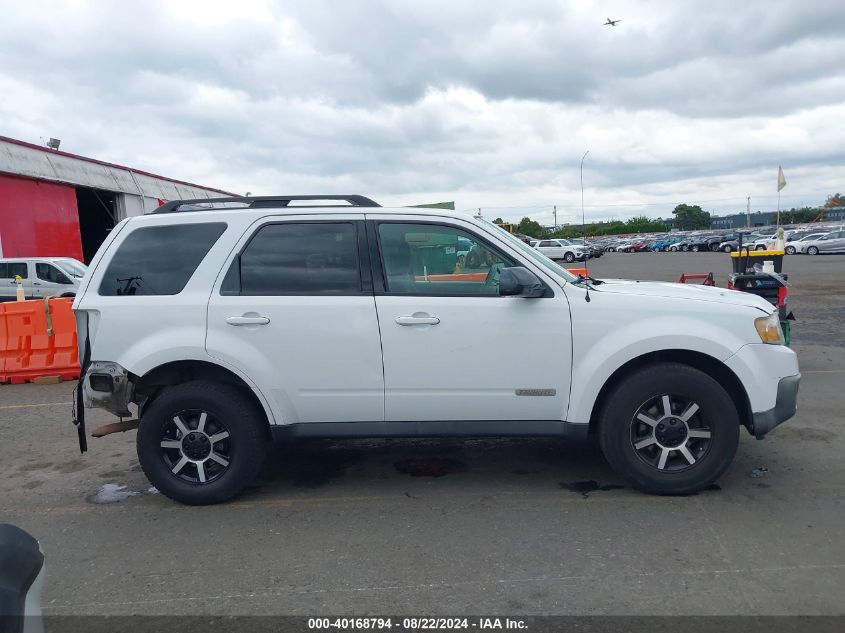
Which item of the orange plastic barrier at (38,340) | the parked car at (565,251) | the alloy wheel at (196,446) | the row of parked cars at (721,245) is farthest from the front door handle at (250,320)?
the parked car at (565,251)

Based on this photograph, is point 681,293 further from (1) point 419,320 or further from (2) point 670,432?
(1) point 419,320

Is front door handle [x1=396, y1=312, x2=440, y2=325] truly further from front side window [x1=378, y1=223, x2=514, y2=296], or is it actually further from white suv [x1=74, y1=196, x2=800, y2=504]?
front side window [x1=378, y1=223, x2=514, y2=296]

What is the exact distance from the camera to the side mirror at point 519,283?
14.1 ft

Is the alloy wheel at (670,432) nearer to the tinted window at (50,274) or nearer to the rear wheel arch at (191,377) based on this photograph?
the rear wheel arch at (191,377)

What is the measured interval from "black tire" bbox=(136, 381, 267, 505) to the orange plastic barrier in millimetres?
5626

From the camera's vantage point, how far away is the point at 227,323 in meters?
4.52

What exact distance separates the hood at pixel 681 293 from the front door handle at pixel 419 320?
43.9 inches

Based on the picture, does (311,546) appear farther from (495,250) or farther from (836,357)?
(836,357)

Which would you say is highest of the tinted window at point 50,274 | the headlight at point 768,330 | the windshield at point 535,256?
the tinted window at point 50,274

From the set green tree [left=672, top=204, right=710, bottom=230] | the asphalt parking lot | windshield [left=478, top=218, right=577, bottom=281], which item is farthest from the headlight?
green tree [left=672, top=204, right=710, bottom=230]

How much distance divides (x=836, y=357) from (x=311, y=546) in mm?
7967

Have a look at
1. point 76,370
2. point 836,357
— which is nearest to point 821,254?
point 836,357

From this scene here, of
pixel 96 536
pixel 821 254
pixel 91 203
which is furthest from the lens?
pixel 821 254

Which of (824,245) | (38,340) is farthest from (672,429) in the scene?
(824,245)
